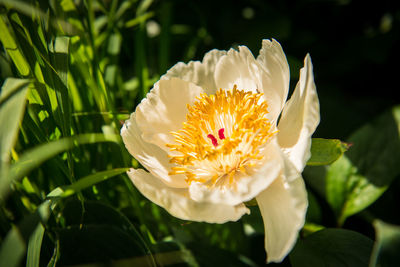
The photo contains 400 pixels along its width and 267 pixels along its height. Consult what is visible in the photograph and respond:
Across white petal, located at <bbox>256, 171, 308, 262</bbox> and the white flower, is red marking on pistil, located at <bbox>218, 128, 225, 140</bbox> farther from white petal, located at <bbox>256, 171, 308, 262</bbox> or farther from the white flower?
white petal, located at <bbox>256, 171, 308, 262</bbox>

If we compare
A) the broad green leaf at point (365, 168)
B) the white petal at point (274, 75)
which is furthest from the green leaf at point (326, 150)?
the broad green leaf at point (365, 168)

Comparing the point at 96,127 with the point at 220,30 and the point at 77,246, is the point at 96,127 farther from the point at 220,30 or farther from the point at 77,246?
the point at 220,30

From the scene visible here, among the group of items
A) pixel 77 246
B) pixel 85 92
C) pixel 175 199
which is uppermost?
pixel 85 92

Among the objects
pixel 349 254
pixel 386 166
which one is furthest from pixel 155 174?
pixel 386 166

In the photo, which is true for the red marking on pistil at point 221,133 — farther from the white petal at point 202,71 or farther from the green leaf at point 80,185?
the green leaf at point 80,185

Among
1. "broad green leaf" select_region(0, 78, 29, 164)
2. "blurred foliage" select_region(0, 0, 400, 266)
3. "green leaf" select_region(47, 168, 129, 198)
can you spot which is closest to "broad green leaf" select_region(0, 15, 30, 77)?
"blurred foliage" select_region(0, 0, 400, 266)

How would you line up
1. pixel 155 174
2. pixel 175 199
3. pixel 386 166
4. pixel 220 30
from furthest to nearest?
pixel 220 30 < pixel 386 166 < pixel 155 174 < pixel 175 199

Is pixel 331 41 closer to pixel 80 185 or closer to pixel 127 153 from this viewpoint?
pixel 127 153
